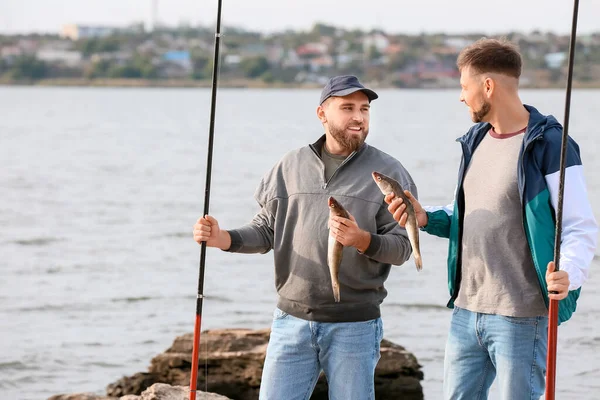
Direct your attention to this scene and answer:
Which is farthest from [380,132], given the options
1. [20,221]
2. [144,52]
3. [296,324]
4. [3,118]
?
[296,324]

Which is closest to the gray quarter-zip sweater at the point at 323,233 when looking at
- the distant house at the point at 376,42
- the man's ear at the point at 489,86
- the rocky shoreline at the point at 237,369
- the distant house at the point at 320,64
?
the man's ear at the point at 489,86

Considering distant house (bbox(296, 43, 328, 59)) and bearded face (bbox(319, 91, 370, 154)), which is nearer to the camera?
bearded face (bbox(319, 91, 370, 154))

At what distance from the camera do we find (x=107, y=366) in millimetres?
12000

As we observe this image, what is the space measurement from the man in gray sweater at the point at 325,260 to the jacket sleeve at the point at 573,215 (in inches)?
26.7

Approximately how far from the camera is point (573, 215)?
4566 mm

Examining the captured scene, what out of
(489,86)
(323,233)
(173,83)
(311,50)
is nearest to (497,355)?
(323,233)

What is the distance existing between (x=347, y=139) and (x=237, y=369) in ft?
12.6

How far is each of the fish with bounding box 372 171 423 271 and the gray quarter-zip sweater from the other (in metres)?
0.11

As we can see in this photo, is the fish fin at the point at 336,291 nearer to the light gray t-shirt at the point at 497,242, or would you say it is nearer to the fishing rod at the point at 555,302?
the light gray t-shirt at the point at 497,242

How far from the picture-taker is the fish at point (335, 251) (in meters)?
4.80

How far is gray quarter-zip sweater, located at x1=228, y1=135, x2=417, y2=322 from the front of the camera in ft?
16.5

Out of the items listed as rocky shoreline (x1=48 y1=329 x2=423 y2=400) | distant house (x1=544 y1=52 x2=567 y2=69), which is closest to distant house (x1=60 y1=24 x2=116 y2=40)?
distant house (x1=544 y1=52 x2=567 y2=69)

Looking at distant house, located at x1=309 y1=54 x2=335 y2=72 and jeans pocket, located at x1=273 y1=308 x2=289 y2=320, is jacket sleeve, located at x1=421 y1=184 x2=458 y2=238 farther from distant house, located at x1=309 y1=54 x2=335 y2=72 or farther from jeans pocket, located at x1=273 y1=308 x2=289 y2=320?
distant house, located at x1=309 y1=54 x2=335 y2=72

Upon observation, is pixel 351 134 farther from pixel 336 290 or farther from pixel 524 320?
pixel 524 320
